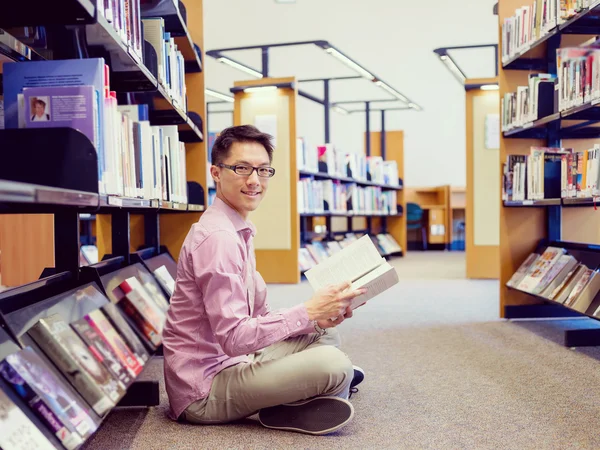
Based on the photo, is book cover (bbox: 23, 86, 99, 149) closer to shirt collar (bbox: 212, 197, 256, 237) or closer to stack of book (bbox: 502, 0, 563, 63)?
shirt collar (bbox: 212, 197, 256, 237)

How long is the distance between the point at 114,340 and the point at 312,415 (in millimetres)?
628

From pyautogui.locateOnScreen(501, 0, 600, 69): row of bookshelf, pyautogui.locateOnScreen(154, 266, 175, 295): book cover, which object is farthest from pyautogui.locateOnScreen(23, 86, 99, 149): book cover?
pyautogui.locateOnScreen(501, 0, 600, 69): row of bookshelf

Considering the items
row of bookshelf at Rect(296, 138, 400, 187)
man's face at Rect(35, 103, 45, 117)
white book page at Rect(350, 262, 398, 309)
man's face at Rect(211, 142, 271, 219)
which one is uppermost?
row of bookshelf at Rect(296, 138, 400, 187)

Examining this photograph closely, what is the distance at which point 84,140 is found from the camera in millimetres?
1338

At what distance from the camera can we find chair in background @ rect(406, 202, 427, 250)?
1049 cm

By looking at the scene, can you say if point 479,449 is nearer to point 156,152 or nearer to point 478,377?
point 478,377

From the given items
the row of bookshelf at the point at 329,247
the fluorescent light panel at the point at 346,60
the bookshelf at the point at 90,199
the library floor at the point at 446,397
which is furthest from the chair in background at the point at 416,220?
the bookshelf at the point at 90,199

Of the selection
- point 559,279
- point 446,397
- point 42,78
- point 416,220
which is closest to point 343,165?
point 416,220

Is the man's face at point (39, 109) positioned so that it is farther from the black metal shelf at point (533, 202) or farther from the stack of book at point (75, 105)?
the black metal shelf at point (533, 202)

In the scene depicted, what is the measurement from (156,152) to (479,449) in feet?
5.47

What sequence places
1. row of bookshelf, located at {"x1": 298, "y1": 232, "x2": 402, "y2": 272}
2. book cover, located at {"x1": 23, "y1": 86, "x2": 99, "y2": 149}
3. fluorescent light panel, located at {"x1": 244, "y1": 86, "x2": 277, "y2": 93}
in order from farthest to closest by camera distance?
row of bookshelf, located at {"x1": 298, "y1": 232, "x2": 402, "y2": 272} < fluorescent light panel, located at {"x1": 244, "y1": 86, "x2": 277, "y2": 93} < book cover, located at {"x1": 23, "y1": 86, "x2": 99, "y2": 149}

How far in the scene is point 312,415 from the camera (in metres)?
1.81

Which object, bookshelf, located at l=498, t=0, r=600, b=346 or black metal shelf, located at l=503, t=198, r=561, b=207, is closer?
black metal shelf, located at l=503, t=198, r=561, b=207

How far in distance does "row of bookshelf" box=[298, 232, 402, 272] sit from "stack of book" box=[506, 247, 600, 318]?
182cm
